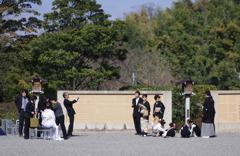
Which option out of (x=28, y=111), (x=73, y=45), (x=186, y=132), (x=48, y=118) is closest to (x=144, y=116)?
(x=186, y=132)

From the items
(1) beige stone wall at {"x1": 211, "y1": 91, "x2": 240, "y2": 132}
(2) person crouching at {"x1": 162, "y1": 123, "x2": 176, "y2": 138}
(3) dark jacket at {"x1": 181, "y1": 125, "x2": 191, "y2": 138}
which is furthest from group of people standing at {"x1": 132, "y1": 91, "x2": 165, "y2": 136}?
(1) beige stone wall at {"x1": 211, "y1": 91, "x2": 240, "y2": 132}

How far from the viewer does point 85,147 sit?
12.7m

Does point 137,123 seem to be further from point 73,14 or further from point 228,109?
point 73,14

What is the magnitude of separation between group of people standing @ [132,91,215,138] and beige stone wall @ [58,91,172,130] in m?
1.97

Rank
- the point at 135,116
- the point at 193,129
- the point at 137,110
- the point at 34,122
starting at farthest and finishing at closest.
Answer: the point at 135,116 → the point at 137,110 → the point at 193,129 → the point at 34,122

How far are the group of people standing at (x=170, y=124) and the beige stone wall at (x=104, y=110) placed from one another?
1972 millimetres

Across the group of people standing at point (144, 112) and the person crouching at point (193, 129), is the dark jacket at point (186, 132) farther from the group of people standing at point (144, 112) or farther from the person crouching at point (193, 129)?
the group of people standing at point (144, 112)

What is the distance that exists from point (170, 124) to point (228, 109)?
14.7ft

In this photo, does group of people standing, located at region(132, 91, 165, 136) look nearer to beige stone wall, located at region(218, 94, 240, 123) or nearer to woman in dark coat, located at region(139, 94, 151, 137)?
woman in dark coat, located at region(139, 94, 151, 137)

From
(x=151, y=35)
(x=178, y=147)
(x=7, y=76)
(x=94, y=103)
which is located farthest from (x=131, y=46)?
(x=178, y=147)

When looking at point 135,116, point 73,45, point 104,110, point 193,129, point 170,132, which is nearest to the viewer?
point 170,132

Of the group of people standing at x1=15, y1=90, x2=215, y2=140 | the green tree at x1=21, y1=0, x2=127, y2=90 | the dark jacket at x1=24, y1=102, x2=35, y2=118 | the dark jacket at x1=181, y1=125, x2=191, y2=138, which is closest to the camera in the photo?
the group of people standing at x1=15, y1=90, x2=215, y2=140

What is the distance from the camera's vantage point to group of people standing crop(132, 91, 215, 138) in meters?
16.6

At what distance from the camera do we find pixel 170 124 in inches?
647
